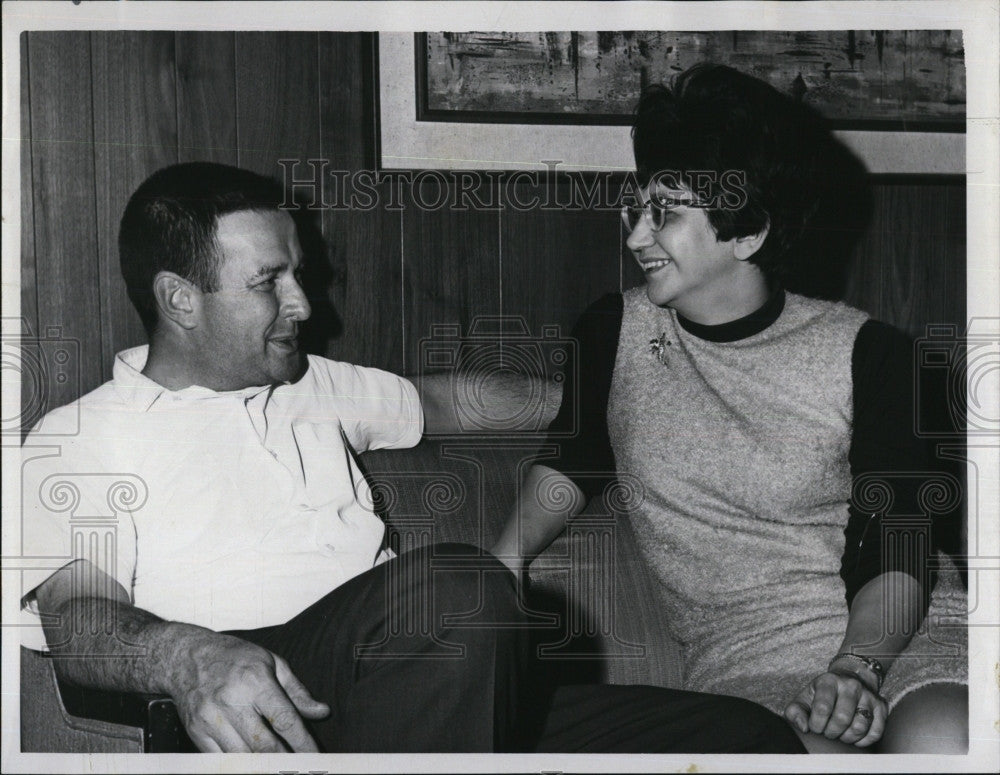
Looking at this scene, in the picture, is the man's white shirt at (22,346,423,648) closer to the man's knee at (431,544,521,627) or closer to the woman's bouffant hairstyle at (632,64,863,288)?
the man's knee at (431,544,521,627)

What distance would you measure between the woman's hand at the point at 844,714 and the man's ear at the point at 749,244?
1.64 feet

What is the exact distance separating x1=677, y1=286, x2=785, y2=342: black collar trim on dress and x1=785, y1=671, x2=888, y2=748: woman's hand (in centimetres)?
41

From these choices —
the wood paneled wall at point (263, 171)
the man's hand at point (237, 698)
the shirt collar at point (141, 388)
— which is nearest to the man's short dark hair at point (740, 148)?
the wood paneled wall at point (263, 171)

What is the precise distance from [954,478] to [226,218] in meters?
0.92

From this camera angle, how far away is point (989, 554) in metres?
1.20

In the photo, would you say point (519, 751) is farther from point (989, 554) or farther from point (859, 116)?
point (859, 116)

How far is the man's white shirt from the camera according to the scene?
1.13m

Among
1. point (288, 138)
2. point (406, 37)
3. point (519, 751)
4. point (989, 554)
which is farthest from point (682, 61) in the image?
point (519, 751)

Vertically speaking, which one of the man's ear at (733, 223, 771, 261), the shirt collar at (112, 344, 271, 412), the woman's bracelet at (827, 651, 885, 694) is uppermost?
the man's ear at (733, 223, 771, 261)

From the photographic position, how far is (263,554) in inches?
44.7

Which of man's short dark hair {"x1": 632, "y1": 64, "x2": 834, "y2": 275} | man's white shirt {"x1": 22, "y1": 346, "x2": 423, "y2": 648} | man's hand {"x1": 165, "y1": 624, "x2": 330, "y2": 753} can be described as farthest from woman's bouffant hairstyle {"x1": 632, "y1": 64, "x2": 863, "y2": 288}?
man's hand {"x1": 165, "y1": 624, "x2": 330, "y2": 753}

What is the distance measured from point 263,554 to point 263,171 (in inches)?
17.5

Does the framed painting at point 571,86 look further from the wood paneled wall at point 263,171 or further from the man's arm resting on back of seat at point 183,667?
the man's arm resting on back of seat at point 183,667

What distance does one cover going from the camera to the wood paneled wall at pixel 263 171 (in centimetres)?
115
